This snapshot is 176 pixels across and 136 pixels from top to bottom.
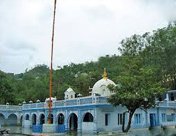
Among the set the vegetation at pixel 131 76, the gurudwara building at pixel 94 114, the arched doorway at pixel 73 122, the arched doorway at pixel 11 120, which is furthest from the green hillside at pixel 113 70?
the arched doorway at pixel 73 122

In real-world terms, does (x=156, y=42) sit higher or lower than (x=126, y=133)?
A: higher

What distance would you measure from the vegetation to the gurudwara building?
6.96 ft

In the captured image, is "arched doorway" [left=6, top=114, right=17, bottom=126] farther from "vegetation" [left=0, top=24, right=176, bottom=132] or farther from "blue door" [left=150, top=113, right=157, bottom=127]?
"blue door" [left=150, top=113, right=157, bottom=127]

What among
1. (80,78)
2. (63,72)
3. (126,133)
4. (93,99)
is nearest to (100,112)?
(93,99)

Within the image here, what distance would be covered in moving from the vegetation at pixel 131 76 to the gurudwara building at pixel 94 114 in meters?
2.12

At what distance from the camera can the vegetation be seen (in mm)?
29156

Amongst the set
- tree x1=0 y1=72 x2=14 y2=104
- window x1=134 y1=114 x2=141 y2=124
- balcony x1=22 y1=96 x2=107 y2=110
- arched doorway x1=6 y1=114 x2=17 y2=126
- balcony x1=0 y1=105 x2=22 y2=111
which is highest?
tree x1=0 y1=72 x2=14 y2=104

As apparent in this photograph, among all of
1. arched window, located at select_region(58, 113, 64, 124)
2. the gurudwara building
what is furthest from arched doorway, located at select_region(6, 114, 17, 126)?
arched window, located at select_region(58, 113, 64, 124)

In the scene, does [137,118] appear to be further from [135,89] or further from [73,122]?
[135,89]

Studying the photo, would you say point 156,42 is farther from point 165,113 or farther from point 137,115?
point 137,115

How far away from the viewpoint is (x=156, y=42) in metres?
51.4

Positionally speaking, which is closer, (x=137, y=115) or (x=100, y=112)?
(x=100, y=112)

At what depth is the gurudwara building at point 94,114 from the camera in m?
33.4

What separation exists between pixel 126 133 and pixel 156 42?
23941 millimetres
